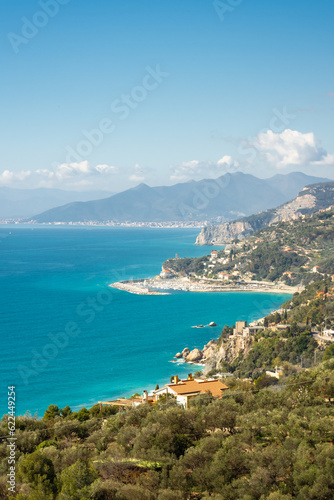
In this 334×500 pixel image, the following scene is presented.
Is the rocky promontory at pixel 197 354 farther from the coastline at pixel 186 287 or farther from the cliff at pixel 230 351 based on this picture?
the coastline at pixel 186 287

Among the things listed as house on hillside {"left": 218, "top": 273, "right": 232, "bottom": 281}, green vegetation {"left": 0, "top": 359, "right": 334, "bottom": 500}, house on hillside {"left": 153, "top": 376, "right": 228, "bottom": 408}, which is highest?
green vegetation {"left": 0, "top": 359, "right": 334, "bottom": 500}

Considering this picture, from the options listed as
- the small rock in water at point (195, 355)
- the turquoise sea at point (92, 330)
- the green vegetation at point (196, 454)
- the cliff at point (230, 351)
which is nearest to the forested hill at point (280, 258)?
the turquoise sea at point (92, 330)

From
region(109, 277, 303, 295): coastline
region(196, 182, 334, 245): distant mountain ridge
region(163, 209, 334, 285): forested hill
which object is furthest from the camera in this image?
region(196, 182, 334, 245): distant mountain ridge

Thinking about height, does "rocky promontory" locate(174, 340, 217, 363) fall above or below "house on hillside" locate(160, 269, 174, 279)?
below

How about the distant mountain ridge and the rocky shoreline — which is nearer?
the rocky shoreline

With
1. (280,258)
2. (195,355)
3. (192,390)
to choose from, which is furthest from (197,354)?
(280,258)

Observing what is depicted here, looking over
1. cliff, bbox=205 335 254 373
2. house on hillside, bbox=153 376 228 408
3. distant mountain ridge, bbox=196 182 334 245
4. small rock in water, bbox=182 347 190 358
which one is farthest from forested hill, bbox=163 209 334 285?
distant mountain ridge, bbox=196 182 334 245

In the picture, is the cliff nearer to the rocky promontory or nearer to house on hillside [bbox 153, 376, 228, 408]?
the rocky promontory

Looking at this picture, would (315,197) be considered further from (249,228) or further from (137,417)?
(137,417)
